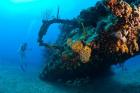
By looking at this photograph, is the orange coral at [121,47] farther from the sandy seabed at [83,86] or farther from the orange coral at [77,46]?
the sandy seabed at [83,86]

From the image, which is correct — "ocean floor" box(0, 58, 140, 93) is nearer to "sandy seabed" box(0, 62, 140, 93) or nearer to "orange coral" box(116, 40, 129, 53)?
"sandy seabed" box(0, 62, 140, 93)

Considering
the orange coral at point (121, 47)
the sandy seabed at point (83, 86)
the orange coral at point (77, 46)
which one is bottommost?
the sandy seabed at point (83, 86)

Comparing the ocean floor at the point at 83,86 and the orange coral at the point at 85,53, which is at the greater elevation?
the orange coral at the point at 85,53

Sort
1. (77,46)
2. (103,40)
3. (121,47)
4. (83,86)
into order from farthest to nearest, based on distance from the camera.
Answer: (83,86) < (77,46) < (103,40) < (121,47)

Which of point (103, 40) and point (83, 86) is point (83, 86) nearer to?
point (83, 86)

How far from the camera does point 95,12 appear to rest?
12312 mm

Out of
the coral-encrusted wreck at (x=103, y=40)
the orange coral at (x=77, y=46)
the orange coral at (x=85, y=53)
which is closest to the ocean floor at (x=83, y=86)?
the coral-encrusted wreck at (x=103, y=40)

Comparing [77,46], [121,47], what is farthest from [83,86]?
[121,47]

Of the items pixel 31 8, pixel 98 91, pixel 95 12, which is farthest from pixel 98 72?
pixel 31 8

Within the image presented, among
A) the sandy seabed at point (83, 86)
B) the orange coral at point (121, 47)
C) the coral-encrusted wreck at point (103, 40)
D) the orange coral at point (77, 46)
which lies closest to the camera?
the coral-encrusted wreck at point (103, 40)

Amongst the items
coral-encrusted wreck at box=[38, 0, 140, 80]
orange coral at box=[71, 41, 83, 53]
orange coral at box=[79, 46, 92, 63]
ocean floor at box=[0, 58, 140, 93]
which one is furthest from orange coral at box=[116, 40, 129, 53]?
ocean floor at box=[0, 58, 140, 93]

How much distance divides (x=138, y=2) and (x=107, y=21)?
1.51 meters

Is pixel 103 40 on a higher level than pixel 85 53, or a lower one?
higher

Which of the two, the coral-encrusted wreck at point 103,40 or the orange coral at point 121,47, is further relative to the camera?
the orange coral at point 121,47
